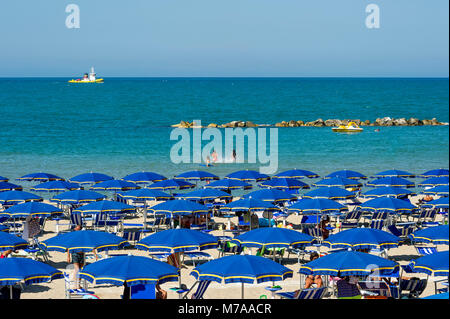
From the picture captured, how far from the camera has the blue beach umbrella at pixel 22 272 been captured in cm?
1122

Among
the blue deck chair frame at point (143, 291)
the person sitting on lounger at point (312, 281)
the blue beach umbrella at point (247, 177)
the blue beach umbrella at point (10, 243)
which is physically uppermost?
the blue beach umbrella at point (247, 177)

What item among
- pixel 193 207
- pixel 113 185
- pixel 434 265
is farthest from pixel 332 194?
pixel 434 265

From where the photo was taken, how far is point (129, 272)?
35.9 ft

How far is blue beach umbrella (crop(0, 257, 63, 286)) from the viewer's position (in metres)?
11.2

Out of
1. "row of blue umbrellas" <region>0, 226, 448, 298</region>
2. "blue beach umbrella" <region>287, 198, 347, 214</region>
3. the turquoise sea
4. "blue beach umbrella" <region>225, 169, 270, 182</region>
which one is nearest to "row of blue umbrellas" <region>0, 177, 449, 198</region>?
"blue beach umbrella" <region>225, 169, 270, 182</region>

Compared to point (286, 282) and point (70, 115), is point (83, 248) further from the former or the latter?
point (70, 115)

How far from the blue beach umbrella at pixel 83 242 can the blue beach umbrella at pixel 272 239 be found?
2716 mm

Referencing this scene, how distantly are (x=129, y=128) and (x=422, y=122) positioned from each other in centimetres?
3508

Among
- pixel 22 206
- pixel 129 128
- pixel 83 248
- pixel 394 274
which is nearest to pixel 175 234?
pixel 83 248

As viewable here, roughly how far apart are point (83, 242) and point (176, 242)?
1.94 metres

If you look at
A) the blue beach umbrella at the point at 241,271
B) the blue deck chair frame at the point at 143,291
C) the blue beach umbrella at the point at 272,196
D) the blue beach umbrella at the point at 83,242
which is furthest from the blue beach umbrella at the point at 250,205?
the blue deck chair frame at the point at 143,291

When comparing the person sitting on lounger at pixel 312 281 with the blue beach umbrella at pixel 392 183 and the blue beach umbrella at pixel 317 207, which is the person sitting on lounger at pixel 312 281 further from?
the blue beach umbrella at pixel 392 183
